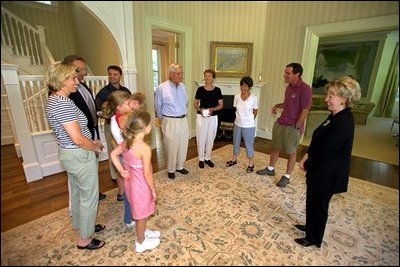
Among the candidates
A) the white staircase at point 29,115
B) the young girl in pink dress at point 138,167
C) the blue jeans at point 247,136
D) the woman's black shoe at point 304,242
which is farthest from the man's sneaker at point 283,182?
the white staircase at point 29,115

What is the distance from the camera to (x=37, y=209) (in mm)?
1961

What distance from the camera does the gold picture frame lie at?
363 centimetres

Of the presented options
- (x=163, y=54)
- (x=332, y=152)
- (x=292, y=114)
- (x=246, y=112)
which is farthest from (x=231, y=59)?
(x=332, y=152)

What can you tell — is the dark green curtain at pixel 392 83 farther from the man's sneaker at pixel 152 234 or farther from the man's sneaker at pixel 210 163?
the man's sneaker at pixel 210 163

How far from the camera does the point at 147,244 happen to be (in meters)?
1.50

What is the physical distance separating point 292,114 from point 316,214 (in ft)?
3.80

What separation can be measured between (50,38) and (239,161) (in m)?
4.22

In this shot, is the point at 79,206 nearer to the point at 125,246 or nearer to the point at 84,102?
the point at 125,246

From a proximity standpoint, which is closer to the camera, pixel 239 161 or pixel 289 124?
pixel 289 124

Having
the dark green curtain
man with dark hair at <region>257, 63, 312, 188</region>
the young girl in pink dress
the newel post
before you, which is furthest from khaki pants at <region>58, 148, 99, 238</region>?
man with dark hair at <region>257, 63, 312, 188</region>

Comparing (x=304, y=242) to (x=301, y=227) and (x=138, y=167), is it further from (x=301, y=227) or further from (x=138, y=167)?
(x=138, y=167)

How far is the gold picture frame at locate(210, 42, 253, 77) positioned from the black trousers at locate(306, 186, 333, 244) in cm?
281

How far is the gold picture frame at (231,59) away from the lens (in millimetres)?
3629

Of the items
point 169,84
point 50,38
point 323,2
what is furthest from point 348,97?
point 50,38
